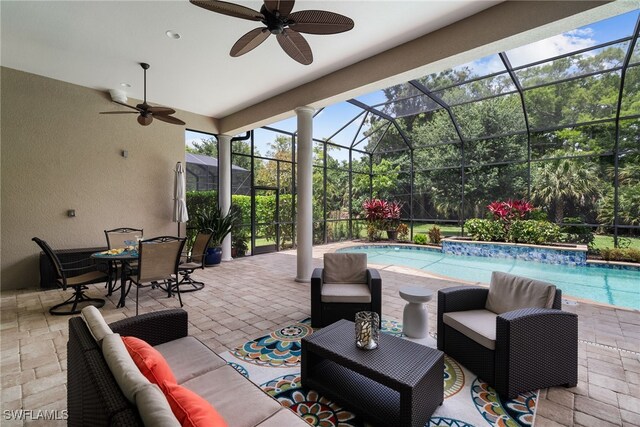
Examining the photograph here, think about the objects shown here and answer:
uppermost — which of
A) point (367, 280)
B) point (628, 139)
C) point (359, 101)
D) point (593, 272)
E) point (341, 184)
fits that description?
point (359, 101)

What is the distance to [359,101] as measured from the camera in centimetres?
796

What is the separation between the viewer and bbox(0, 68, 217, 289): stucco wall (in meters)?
5.00

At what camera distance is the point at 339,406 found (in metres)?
2.09

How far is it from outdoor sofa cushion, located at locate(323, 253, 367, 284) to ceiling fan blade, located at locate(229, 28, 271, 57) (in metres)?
2.50

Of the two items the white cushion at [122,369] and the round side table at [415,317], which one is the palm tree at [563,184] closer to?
the round side table at [415,317]

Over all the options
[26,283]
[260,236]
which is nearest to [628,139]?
[260,236]

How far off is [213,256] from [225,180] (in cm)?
205

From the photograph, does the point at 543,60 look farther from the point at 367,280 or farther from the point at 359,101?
the point at 367,280

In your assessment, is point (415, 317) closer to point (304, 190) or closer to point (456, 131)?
point (304, 190)

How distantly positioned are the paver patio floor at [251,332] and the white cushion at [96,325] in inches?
41.5

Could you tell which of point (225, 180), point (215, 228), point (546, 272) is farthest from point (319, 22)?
point (546, 272)

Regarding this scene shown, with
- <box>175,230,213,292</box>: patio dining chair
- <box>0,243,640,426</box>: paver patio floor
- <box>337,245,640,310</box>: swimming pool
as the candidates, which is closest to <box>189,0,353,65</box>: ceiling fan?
<box>0,243,640,426</box>: paver patio floor

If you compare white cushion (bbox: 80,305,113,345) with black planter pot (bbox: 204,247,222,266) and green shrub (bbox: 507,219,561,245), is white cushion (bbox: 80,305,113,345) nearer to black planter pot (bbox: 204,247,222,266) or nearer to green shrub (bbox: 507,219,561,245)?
black planter pot (bbox: 204,247,222,266)

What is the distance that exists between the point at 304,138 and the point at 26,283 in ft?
18.4
